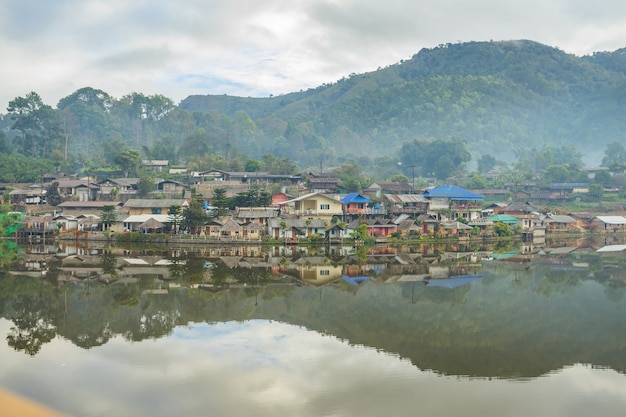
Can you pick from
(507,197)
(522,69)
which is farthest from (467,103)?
(507,197)

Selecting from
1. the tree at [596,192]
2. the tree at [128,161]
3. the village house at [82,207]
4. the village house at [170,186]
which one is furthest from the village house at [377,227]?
the tree at [596,192]

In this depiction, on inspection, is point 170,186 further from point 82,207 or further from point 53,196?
point 53,196

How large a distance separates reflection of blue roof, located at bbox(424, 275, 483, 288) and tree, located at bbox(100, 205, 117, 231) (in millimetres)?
20272

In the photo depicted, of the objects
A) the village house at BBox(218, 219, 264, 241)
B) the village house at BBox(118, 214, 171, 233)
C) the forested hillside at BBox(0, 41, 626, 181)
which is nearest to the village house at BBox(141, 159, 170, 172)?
the forested hillside at BBox(0, 41, 626, 181)

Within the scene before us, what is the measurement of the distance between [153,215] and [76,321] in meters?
21.0

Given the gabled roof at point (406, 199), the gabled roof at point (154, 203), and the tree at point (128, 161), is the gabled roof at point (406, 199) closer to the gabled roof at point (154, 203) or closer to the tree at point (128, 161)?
the gabled roof at point (154, 203)

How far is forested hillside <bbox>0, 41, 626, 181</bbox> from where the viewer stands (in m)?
58.4

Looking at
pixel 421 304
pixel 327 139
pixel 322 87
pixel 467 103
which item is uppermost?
pixel 322 87

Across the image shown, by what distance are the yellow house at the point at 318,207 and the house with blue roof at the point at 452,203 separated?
699 centimetres

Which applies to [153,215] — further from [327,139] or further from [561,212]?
[327,139]

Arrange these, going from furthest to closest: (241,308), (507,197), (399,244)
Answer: (507,197)
(399,244)
(241,308)

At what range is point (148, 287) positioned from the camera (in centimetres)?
1755

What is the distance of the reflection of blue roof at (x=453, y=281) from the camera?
19.0 metres

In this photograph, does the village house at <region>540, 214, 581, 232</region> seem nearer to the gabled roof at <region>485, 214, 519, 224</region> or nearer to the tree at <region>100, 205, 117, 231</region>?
the gabled roof at <region>485, 214, 519, 224</region>
